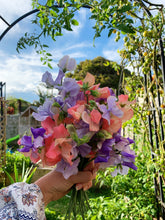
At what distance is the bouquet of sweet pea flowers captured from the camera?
58cm

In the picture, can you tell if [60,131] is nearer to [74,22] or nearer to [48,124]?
[48,124]

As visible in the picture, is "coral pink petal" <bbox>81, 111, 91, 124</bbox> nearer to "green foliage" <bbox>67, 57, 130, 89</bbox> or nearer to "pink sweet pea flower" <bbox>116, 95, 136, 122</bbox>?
"pink sweet pea flower" <bbox>116, 95, 136, 122</bbox>

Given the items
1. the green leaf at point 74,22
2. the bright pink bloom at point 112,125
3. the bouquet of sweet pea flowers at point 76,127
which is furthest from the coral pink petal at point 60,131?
the green leaf at point 74,22

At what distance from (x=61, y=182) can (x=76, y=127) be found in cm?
24

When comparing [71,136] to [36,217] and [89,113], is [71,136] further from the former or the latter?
[36,217]

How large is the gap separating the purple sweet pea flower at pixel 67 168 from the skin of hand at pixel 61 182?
0.07 meters

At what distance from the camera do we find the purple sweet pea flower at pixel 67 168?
2.11 feet

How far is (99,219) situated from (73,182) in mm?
1165

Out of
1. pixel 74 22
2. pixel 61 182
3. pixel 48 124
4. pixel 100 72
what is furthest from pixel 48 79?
pixel 100 72

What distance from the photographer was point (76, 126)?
61cm

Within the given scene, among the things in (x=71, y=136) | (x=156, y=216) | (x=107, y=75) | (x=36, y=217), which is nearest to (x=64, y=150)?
(x=71, y=136)

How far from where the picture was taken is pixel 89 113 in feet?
1.92

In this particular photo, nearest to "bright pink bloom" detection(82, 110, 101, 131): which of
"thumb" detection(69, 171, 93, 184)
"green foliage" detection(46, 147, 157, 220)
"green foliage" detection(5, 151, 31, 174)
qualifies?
"thumb" detection(69, 171, 93, 184)

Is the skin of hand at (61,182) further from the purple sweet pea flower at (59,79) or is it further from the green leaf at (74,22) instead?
the green leaf at (74,22)
